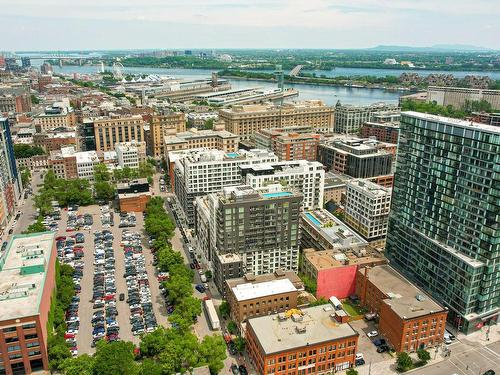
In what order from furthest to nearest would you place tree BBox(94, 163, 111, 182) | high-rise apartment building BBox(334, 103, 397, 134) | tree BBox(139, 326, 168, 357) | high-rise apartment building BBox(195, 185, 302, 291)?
high-rise apartment building BBox(334, 103, 397, 134), tree BBox(94, 163, 111, 182), high-rise apartment building BBox(195, 185, 302, 291), tree BBox(139, 326, 168, 357)

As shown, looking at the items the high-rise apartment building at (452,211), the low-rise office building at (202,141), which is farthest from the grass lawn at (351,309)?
the low-rise office building at (202,141)

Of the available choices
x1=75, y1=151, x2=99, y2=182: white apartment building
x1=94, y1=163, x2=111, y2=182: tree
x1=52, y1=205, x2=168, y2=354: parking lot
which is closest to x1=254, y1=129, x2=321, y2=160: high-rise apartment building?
x1=52, y1=205, x2=168, y2=354: parking lot

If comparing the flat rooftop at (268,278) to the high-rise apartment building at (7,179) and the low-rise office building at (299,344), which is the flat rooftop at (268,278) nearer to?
the low-rise office building at (299,344)

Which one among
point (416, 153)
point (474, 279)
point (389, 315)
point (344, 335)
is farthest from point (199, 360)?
point (416, 153)

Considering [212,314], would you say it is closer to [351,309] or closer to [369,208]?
[351,309]

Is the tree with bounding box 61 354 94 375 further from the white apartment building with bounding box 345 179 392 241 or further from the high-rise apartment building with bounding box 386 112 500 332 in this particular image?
the white apartment building with bounding box 345 179 392 241

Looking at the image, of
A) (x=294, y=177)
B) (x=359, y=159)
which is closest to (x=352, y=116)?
(x=359, y=159)
